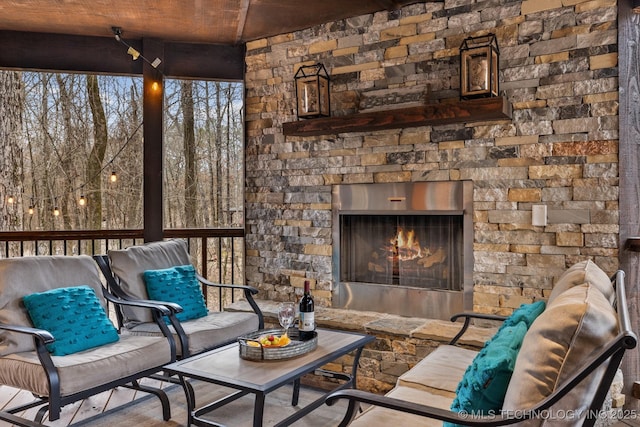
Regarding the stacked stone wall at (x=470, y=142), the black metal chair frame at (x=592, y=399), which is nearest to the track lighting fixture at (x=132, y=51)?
the stacked stone wall at (x=470, y=142)

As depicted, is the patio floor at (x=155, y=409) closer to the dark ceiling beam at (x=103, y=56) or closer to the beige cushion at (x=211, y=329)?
the beige cushion at (x=211, y=329)

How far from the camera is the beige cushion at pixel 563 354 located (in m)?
1.26

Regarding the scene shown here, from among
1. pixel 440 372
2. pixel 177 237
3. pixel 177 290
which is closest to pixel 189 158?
pixel 177 237

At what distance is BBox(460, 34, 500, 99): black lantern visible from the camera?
3.28 meters

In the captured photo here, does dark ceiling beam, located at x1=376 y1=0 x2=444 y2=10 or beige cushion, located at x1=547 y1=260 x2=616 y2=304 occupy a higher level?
dark ceiling beam, located at x1=376 y1=0 x2=444 y2=10

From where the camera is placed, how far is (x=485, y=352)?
1.63 m

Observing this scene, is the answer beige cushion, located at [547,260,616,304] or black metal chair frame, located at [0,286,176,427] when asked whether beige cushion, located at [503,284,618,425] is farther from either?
black metal chair frame, located at [0,286,176,427]

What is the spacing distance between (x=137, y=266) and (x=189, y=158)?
180 centimetres

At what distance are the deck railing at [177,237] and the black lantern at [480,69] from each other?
2.53 m

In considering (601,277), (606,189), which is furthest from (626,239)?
(601,277)

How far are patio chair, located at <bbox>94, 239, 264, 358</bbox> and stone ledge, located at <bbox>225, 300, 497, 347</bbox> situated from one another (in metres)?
0.55

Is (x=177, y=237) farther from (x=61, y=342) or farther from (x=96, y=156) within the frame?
(x=61, y=342)

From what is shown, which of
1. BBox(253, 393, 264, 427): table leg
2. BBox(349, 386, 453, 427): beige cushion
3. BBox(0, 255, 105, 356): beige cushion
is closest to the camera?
Answer: BBox(349, 386, 453, 427): beige cushion

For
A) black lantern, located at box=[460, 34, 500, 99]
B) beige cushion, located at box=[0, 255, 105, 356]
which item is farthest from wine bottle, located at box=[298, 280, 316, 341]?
black lantern, located at box=[460, 34, 500, 99]
